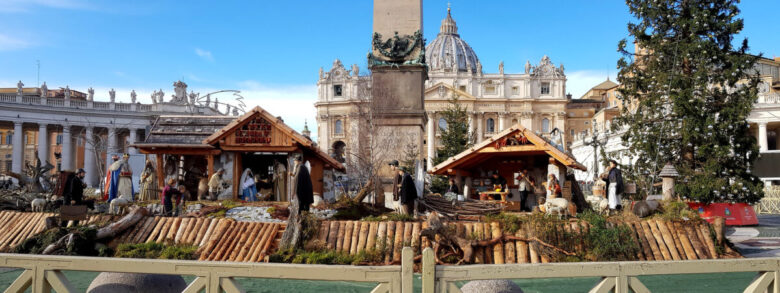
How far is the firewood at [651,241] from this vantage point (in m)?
13.2

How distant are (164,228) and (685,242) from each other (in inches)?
462

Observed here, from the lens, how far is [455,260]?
12836 mm

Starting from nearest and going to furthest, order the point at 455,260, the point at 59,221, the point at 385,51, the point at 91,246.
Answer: the point at 455,260
the point at 91,246
the point at 59,221
the point at 385,51

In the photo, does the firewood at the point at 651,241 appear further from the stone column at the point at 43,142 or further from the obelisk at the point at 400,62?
the stone column at the point at 43,142

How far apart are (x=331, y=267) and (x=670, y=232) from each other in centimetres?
1119

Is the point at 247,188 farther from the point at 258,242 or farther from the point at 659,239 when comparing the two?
the point at 659,239

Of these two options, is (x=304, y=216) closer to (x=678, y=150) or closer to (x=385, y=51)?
(x=385, y=51)

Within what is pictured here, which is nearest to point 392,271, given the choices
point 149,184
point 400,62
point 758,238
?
point 400,62

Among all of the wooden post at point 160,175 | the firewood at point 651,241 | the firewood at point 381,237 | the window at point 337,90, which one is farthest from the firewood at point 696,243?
the window at point 337,90

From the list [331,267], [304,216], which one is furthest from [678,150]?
[331,267]

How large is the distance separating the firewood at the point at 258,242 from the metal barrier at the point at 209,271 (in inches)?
309

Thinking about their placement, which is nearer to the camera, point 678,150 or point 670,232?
point 670,232

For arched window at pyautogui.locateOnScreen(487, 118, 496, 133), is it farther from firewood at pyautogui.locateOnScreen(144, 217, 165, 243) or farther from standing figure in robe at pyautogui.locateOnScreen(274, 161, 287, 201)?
firewood at pyautogui.locateOnScreen(144, 217, 165, 243)

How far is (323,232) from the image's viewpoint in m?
13.2
